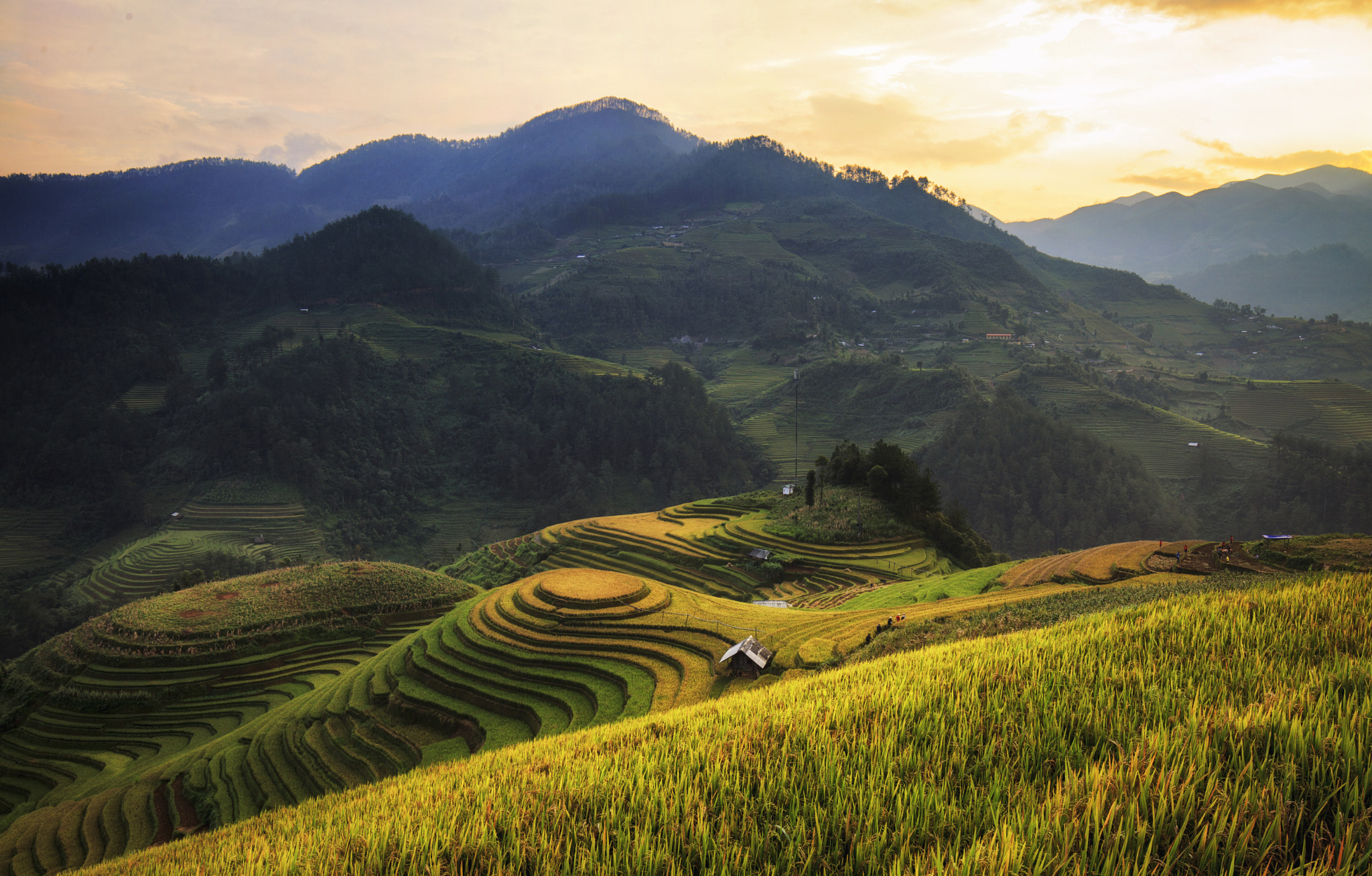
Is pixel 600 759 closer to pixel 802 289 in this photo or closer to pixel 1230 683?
pixel 1230 683

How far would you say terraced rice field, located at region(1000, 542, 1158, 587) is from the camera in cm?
2027

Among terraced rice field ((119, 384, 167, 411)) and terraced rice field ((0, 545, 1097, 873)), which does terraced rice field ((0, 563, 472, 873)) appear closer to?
terraced rice field ((0, 545, 1097, 873))

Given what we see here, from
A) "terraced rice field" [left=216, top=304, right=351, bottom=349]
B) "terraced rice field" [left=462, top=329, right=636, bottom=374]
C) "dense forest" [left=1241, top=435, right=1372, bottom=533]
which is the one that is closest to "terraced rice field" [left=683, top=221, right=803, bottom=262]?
"terraced rice field" [left=462, top=329, right=636, bottom=374]

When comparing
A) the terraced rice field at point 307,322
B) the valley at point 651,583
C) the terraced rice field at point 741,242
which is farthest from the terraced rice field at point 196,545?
the terraced rice field at point 741,242

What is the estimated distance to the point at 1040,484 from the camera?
66188 millimetres

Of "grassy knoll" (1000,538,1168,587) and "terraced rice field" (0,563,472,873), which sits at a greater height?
"grassy knoll" (1000,538,1168,587)

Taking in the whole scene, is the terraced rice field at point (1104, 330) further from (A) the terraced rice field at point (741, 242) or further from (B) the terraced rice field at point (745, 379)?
(A) the terraced rice field at point (741, 242)

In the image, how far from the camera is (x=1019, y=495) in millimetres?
65875

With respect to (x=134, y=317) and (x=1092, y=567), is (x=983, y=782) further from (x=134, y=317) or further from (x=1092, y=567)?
(x=134, y=317)

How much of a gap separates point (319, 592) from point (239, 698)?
604cm

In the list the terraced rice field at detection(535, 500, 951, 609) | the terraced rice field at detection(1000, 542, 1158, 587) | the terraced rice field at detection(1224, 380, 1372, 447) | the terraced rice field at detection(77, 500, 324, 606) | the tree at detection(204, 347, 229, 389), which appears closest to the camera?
the terraced rice field at detection(1000, 542, 1158, 587)

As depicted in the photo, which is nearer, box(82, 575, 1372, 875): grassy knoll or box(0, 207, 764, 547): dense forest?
box(82, 575, 1372, 875): grassy knoll

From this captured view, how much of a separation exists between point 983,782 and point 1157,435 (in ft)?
300

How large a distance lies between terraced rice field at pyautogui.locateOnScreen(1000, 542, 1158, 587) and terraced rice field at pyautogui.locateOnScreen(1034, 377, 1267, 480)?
57.9 m
